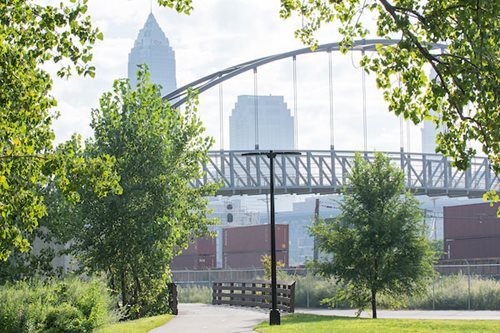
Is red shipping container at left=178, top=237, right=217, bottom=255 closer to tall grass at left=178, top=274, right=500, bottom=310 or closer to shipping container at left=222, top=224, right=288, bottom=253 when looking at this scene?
shipping container at left=222, top=224, right=288, bottom=253

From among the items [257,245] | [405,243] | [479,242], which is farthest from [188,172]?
[257,245]

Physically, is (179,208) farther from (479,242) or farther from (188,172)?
(479,242)

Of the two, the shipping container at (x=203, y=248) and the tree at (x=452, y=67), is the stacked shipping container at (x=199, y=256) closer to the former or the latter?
the shipping container at (x=203, y=248)

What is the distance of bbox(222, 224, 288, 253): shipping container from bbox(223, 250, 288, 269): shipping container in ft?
1.51

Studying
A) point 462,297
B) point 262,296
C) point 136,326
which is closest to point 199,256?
point 462,297

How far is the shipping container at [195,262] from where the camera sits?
99.0 metres

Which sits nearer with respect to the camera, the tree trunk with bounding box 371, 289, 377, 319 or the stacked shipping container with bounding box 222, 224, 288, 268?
the tree trunk with bounding box 371, 289, 377, 319

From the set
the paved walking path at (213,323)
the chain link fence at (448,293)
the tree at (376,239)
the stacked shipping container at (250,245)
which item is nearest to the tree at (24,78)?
the paved walking path at (213,323)

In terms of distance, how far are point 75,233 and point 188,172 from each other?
14.7 ft

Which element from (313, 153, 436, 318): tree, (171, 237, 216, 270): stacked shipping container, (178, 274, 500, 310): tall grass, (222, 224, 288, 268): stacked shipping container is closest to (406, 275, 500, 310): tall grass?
(178, 274, 500, 310): tall grass

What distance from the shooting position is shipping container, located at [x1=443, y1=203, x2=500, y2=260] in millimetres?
77125

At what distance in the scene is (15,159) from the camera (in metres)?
13.2

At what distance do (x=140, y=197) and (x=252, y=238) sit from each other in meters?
72.5

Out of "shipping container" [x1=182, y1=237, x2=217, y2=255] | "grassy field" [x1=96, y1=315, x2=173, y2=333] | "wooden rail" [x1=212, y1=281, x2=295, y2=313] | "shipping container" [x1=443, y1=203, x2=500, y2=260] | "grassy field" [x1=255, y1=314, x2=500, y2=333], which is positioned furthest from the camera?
"shipping container" [x1=182, y1=237, x2=217, y2=255]
